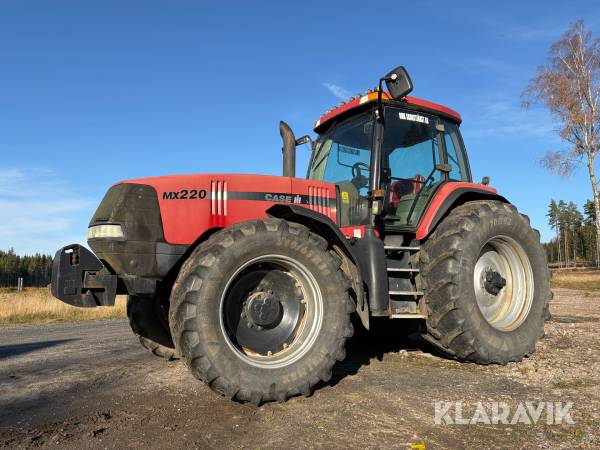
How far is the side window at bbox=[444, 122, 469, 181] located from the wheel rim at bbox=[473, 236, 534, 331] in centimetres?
100

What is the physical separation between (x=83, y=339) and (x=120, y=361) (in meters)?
2.92

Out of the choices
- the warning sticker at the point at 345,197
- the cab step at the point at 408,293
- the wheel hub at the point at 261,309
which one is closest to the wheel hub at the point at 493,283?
the cab step at the point at 408,293

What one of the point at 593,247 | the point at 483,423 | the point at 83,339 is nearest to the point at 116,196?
the point at 483,423

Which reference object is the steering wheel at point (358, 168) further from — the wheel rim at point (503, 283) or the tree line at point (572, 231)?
the tree line at point (572, 231)

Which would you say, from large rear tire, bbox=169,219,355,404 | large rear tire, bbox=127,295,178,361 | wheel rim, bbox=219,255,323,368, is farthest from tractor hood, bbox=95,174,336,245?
large rear tire, bbox=127,295,178,361

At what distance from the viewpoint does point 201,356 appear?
3.15 meters

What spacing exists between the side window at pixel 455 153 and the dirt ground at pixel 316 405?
216cm

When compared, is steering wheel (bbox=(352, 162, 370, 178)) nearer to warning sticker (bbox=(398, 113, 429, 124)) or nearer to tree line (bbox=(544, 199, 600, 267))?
warning sticker (bbox=(398, 113, 429, 124))

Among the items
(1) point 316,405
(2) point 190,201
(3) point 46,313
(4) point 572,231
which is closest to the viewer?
(1) point 316,405

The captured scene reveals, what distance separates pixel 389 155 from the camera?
16.5ft

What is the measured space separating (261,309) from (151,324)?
4.90 feet

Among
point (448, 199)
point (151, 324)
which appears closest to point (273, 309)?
point (151, 324)

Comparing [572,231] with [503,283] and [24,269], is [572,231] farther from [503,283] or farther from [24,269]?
[24,269]

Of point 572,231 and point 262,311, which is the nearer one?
point 262,311
